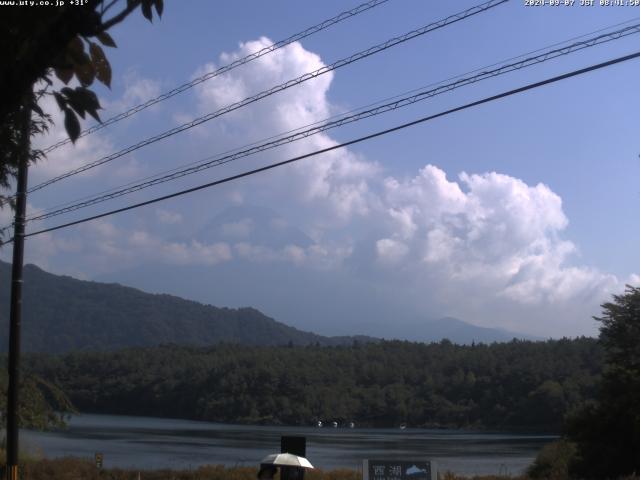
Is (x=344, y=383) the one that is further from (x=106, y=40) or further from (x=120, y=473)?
(x=106, y=40)

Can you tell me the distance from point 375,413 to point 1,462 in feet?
168

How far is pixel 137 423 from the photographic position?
7681 centimetres

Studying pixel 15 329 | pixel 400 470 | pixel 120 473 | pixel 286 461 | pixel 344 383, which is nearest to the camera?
pixel 400 470

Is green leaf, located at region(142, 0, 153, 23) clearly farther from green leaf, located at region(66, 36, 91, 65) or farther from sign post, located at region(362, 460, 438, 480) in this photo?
sign post, located at region(362, 460, 438, 480)

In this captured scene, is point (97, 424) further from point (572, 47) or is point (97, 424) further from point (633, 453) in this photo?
point (572, 47)

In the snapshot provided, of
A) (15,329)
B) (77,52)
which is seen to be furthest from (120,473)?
(77,52)

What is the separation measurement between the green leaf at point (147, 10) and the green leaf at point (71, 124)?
61 centimetres

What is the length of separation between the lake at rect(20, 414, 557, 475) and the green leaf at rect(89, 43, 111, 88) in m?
28.6

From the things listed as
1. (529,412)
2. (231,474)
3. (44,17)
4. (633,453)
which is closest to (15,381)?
(231,474)

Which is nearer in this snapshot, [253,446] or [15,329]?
[15,329]

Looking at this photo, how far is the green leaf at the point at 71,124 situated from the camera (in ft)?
14.2

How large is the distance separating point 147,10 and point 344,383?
79.4 meters

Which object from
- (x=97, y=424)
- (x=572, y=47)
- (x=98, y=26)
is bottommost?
(x=97, y=424)

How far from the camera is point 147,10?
14.4ft
